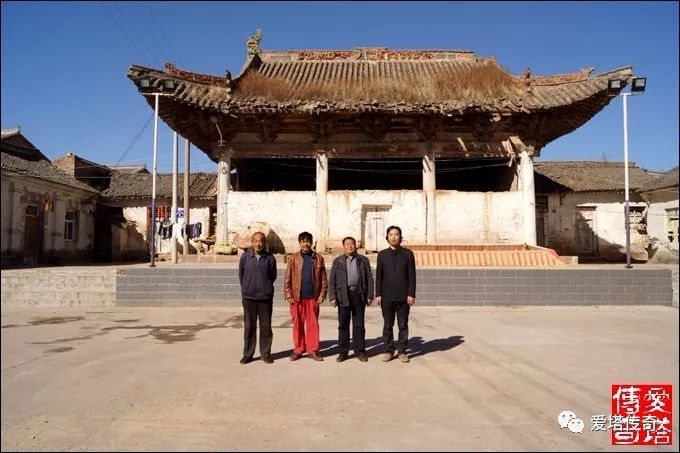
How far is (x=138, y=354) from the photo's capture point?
588cm

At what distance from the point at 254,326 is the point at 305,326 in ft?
2.17

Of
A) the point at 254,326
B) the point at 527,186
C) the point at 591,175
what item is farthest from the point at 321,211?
the point at 591,175

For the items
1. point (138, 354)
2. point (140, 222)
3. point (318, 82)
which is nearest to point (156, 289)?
point (138, 354)

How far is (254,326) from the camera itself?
18.8 ft

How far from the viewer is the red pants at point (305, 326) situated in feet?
19.1

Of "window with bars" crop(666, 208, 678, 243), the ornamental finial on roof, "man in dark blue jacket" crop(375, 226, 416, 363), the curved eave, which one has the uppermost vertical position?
the ornamental finial on roof

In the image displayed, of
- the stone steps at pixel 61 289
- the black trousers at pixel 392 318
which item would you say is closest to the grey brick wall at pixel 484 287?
the stone steps at pixel 61 289

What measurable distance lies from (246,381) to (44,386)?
1932mm

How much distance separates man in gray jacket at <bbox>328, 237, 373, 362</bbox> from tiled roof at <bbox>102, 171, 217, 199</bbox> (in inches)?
752

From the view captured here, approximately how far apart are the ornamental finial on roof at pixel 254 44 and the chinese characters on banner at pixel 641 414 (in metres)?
16.2

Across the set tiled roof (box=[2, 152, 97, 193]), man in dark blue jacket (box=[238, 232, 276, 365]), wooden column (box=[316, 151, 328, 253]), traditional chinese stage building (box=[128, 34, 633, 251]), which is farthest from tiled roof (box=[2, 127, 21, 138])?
man in dark blue jacket (box=[238, 232, 276, 365])

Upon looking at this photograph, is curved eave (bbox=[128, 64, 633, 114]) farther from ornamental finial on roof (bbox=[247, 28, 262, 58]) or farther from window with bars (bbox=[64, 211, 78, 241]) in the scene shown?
window with bars (bbox=[64, 211, 78, 241])

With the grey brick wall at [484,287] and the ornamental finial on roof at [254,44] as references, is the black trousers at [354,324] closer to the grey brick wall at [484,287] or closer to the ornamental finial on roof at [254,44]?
the grey brick wall at [484,287]

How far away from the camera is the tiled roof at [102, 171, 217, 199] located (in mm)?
24839
